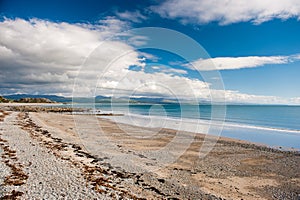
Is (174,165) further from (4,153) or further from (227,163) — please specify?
(4,153)

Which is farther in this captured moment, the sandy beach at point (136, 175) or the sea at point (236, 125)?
the sea at point (236, 125)

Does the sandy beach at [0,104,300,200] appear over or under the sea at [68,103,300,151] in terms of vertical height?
under

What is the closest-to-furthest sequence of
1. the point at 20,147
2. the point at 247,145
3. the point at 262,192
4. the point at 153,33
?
the point at 262,192 < the point at 20,147 < the point at 153,33 < the point at 247,145

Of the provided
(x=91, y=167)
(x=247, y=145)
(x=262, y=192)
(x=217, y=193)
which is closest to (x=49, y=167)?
(x=91, y=167)

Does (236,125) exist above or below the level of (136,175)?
above

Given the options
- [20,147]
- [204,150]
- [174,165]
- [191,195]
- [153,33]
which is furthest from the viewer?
[153,33]

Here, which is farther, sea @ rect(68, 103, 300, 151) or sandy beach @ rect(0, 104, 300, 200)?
sea @ rect(68, 103, 300, 151)

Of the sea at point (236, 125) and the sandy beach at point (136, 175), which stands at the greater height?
the sea at point (236, 125)

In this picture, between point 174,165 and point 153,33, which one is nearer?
point 174,165

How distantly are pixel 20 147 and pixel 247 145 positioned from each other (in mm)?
19070

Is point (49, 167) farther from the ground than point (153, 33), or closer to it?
closer to it

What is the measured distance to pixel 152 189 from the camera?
922 cm

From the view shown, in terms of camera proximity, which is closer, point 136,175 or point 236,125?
point 136,175

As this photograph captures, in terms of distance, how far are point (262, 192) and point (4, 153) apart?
45.9ft
